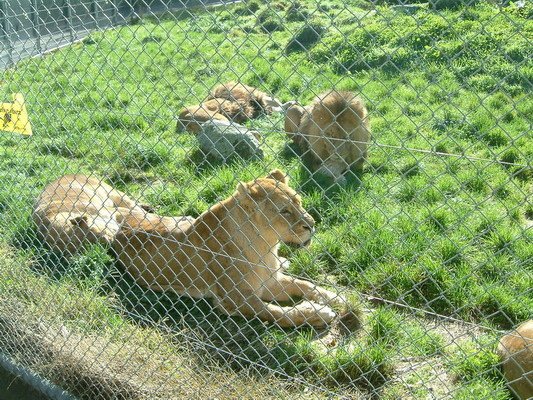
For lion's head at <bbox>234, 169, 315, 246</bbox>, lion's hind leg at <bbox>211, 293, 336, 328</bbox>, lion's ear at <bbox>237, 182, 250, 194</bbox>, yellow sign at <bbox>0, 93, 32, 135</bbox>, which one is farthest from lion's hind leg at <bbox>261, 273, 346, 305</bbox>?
yellow sign at <bbox>0, 93, 32, 135</bbox>

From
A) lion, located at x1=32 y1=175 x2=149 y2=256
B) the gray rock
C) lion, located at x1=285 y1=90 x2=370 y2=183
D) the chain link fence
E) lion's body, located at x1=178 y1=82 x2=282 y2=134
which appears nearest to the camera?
the chain link fence

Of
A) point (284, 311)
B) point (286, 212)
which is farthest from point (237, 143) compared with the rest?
point (284, 311)

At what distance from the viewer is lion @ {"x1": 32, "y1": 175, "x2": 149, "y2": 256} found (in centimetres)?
579

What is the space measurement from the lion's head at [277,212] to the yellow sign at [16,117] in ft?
5.10

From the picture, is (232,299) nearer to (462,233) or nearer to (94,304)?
(94,304)

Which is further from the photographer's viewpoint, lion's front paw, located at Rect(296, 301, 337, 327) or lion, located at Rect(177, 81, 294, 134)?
lion, located at Rect(177, 81, 294, 134)

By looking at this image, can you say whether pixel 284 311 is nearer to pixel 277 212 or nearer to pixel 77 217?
pixel 277 212

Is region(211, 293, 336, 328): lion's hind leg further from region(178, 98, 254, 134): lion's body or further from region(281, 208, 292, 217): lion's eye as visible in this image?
region(178, 98, 254, 134): lion's body

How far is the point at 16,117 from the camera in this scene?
495 centimetres

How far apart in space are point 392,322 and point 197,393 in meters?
1.42

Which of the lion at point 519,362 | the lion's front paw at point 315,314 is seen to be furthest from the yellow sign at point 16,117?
the lion at point 519,362

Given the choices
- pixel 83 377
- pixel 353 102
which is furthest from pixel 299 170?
pixel 83 377

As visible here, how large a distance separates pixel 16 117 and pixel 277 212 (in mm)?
1988

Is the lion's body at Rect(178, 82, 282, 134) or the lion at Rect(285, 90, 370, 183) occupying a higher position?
the lion at Rect(285, 90, 370, 183)
